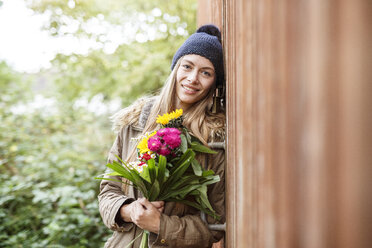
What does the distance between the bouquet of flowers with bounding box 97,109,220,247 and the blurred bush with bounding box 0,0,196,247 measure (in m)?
2.46

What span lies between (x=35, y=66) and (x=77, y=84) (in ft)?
3.44

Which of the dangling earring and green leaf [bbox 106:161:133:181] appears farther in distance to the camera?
the dangling earring

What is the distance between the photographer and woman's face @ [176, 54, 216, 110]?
215 centimetres

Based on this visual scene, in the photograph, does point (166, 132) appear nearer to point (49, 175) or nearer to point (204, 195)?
point (204, 195)

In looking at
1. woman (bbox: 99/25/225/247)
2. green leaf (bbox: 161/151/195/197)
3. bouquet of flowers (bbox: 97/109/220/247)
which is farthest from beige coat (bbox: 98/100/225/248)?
green leaf (bbox: 161/151/195/197)

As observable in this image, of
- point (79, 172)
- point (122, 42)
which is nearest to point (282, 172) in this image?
point (79, 172)

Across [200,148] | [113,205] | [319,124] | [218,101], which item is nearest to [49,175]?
[113,205]

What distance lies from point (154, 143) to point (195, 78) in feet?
1.99

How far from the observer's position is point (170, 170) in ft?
5.80

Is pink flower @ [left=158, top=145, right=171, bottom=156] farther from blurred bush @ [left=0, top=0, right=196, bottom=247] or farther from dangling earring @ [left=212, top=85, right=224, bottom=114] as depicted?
blurred bush @ [left=0, top=0, right=196, bottom=247]

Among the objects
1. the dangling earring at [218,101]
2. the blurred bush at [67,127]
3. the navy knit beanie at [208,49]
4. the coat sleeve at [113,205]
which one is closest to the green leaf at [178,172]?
the coat sleeve at [113,205]

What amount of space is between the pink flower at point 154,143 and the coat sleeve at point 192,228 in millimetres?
391

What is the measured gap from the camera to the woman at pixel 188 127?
1.84 metres

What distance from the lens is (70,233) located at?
174 inches
